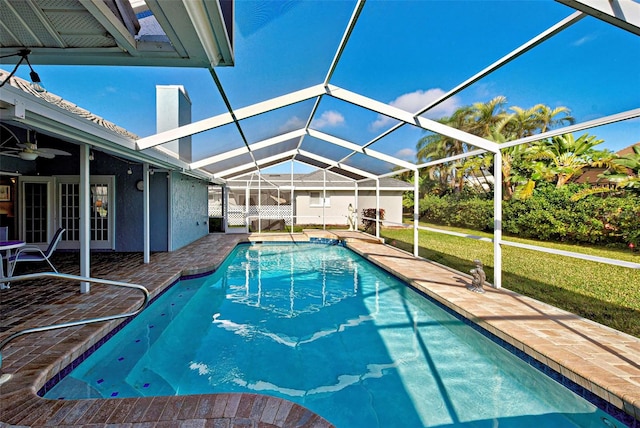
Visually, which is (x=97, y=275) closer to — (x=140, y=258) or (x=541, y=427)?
(x=140, y=258)

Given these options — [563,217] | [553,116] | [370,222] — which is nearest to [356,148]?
[553,116]

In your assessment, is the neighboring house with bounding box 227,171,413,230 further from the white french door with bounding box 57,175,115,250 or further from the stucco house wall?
the white french door with bounding box 57,175,115,250

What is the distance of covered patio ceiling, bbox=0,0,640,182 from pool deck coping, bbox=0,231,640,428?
2.47 metres

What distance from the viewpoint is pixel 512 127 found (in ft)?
39.7

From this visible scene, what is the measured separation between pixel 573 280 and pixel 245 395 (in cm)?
796

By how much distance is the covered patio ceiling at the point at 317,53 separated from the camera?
7.32 ft

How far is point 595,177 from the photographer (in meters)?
11.6

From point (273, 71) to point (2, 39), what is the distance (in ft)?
11.1

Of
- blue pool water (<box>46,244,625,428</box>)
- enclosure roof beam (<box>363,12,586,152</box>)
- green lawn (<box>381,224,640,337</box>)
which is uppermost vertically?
enclosure roof beam (<box>363,12,586,152</box>)

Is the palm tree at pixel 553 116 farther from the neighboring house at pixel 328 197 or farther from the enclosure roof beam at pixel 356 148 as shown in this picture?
the neighboring house at pixel 328 197

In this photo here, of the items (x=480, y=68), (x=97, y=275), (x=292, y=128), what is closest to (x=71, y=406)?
(x=97, y=275)

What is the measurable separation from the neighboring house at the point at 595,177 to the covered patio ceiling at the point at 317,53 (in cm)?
710

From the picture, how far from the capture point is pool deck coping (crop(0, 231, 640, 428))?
239 cm

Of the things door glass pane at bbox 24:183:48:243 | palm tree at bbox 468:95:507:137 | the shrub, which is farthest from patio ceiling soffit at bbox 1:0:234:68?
the shrub
